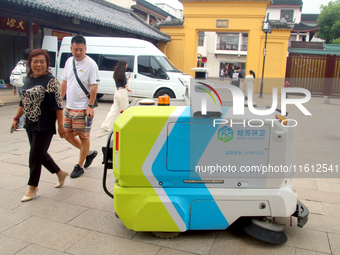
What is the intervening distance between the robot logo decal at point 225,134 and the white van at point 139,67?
8559mm

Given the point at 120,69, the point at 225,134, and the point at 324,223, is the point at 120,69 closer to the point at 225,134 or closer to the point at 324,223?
the point at 225,134

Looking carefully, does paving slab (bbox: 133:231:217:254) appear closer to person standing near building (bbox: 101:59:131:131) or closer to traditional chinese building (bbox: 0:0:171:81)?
person standing near building (bbox: 101:59:131:131)

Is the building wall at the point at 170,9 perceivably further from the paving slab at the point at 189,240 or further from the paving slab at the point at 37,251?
the paving slab at the point at 37,251

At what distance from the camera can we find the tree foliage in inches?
1457

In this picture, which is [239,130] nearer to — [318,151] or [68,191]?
[68,191]

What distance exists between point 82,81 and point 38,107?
0.84 metres

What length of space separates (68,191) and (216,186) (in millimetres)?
1958

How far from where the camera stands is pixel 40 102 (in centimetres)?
337

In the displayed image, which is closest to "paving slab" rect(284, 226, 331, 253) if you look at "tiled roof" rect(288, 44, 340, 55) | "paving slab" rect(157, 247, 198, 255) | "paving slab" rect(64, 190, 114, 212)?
"paving slab" rect(157, 247, 198, 255)

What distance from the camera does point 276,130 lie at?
2.57m

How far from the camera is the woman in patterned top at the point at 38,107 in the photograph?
3355 millimetres

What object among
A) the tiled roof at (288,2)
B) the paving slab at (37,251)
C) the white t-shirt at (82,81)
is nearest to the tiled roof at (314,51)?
the white t-shirt at (82,81)

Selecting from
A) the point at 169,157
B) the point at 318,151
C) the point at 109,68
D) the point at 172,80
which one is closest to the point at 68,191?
the point at 169,157

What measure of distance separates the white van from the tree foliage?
109 ft
